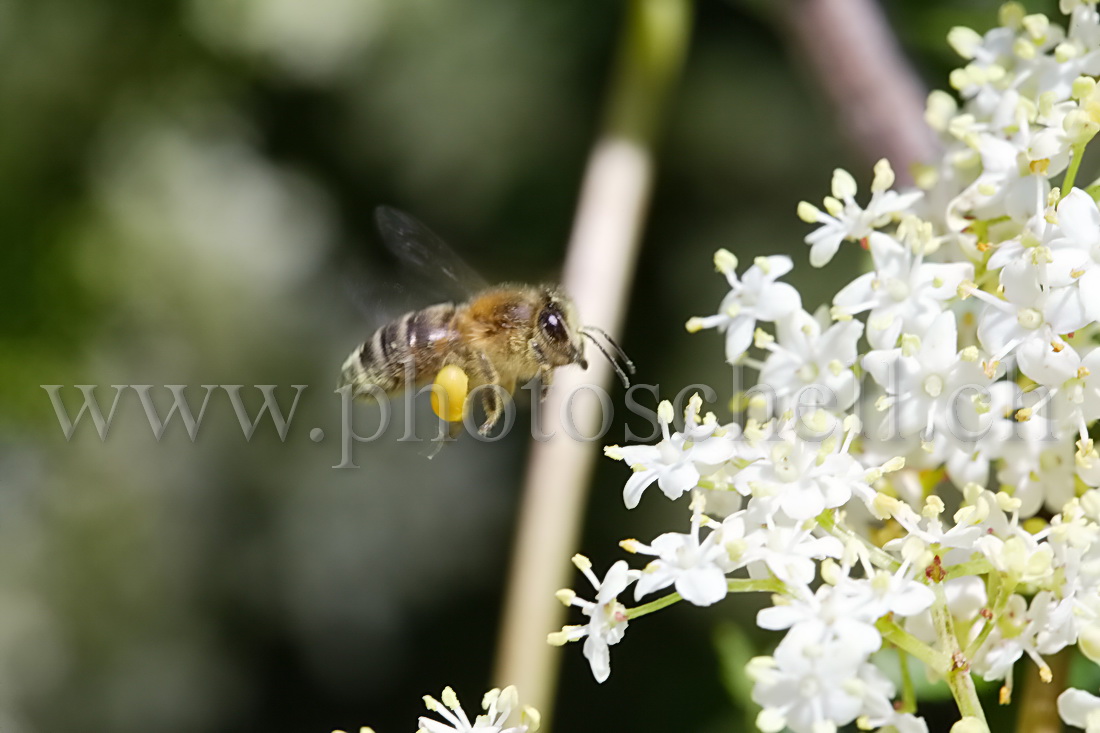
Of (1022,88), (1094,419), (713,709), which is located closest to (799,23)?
(1022,88)

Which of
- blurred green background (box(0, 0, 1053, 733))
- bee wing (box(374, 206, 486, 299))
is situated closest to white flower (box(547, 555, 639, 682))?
bee wing (box(374, 206, 486, 299))

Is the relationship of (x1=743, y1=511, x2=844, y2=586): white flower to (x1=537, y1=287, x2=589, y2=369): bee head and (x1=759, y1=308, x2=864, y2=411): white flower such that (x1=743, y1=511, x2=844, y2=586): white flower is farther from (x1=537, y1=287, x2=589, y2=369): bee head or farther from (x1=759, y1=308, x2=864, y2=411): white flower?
(x1=537, y1=287, x2=589, y2=369): bee head

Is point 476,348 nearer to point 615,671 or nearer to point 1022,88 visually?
point 1022,88

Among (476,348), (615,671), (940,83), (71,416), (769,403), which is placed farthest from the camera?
(615,671)

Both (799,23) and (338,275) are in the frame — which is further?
(338,275)

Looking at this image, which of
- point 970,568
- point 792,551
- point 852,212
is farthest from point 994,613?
point 852,212

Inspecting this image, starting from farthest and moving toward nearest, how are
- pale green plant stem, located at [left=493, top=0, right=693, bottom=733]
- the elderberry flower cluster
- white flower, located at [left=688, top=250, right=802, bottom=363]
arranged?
pale green plant stem, located at [left=493, top=0, right=693, bottom=733] → white flower, located at [left=688, top=250, right=802, bottom=363] → the elderberry flower cluster
